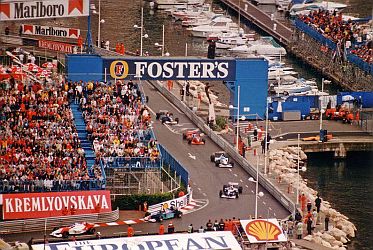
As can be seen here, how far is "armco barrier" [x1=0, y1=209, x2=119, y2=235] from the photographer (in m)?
88.8

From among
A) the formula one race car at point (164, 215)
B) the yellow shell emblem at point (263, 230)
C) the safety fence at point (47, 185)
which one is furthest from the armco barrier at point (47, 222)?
the yellow shell emblem at point (263, 230)

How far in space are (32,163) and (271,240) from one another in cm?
1324

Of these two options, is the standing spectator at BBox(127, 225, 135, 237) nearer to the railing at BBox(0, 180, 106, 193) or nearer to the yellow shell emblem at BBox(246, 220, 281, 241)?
the railing at BBox(0, 180, 106, 193)

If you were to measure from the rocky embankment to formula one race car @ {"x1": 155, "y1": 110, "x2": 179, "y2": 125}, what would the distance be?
645 centimetres

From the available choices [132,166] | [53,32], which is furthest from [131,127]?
[53,32]

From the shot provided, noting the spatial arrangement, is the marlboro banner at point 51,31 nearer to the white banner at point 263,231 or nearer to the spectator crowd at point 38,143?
the spectator crowd at point 38,143

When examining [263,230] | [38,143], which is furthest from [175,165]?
[263,230]

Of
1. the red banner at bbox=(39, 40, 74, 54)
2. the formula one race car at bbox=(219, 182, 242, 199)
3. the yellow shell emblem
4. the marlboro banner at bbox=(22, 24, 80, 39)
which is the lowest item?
the yellow shell emblem

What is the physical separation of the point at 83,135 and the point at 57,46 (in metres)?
25.6

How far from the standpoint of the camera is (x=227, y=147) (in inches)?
4082

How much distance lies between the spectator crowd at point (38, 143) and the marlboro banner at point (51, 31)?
22.7 m

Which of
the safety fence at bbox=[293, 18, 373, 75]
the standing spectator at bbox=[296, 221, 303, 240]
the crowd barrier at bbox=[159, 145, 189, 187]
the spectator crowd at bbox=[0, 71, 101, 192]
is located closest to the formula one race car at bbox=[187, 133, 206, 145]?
the crowd barrier at bbox=[159, 145, 189, 187]

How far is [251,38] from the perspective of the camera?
145m

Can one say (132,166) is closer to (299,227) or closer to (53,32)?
(299,227)
